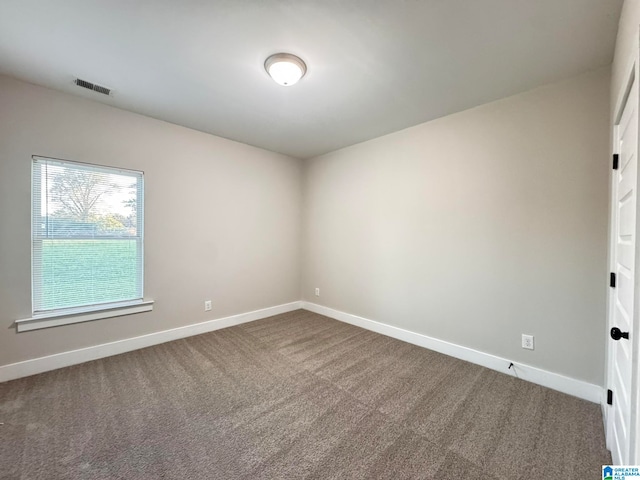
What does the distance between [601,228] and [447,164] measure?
4.53 feet

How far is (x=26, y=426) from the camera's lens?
69.3 inches

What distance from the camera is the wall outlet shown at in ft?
7.78

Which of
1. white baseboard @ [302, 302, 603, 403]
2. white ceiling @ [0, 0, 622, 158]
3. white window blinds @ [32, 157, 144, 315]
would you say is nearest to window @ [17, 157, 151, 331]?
white window blinds @ [32, 157, 144, 315]

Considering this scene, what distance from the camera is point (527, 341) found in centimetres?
239

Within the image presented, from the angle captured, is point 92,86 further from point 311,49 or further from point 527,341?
point 527,341

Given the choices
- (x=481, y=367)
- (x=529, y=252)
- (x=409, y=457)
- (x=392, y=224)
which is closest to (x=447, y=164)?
(x=392, y=224)

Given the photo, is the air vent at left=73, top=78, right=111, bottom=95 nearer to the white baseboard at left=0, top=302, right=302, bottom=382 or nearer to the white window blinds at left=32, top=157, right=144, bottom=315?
the white window blinds at left=32, top=157, right=144, bottom=315

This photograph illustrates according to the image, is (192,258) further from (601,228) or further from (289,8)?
(601,228)

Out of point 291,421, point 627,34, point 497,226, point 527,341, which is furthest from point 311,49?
point 527,341

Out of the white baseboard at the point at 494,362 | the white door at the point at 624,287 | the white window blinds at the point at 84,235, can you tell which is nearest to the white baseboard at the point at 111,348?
the white window blinds at the point at 84,235

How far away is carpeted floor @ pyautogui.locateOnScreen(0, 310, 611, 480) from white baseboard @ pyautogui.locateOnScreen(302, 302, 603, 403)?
0.31 feet

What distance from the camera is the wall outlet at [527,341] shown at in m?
2.37

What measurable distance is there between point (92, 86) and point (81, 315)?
2214mm

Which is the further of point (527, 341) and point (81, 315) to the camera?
point (81, 315)
